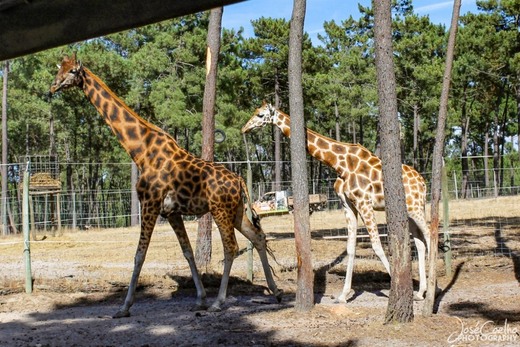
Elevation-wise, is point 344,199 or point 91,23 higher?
point 91,23

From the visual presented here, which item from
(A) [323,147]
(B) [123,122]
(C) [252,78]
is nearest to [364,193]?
(A) [323,147]

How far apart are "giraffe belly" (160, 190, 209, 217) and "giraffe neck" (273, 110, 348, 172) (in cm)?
178

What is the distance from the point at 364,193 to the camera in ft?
30.0

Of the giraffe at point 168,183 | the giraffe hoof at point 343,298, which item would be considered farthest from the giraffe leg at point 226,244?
the giraffe hoof at point 343,298

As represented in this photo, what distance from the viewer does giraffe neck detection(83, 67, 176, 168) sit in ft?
28.4

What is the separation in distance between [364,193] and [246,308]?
7.69ft

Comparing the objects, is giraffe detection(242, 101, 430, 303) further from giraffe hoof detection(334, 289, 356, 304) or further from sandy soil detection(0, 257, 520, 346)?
sandy soil detection(0, 257, 520, 346)

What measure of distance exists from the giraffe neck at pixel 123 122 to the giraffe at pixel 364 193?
6.94ft

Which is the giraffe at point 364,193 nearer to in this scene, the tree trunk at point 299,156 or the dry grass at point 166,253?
the tree trunk at point 299,156

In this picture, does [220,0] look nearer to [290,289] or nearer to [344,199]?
[344,199]

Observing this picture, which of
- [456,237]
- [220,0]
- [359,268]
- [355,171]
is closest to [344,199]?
[355,171]

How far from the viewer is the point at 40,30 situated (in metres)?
2.00

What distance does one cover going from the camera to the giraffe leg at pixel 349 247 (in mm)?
8922

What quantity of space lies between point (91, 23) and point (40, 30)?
0.19 meters
